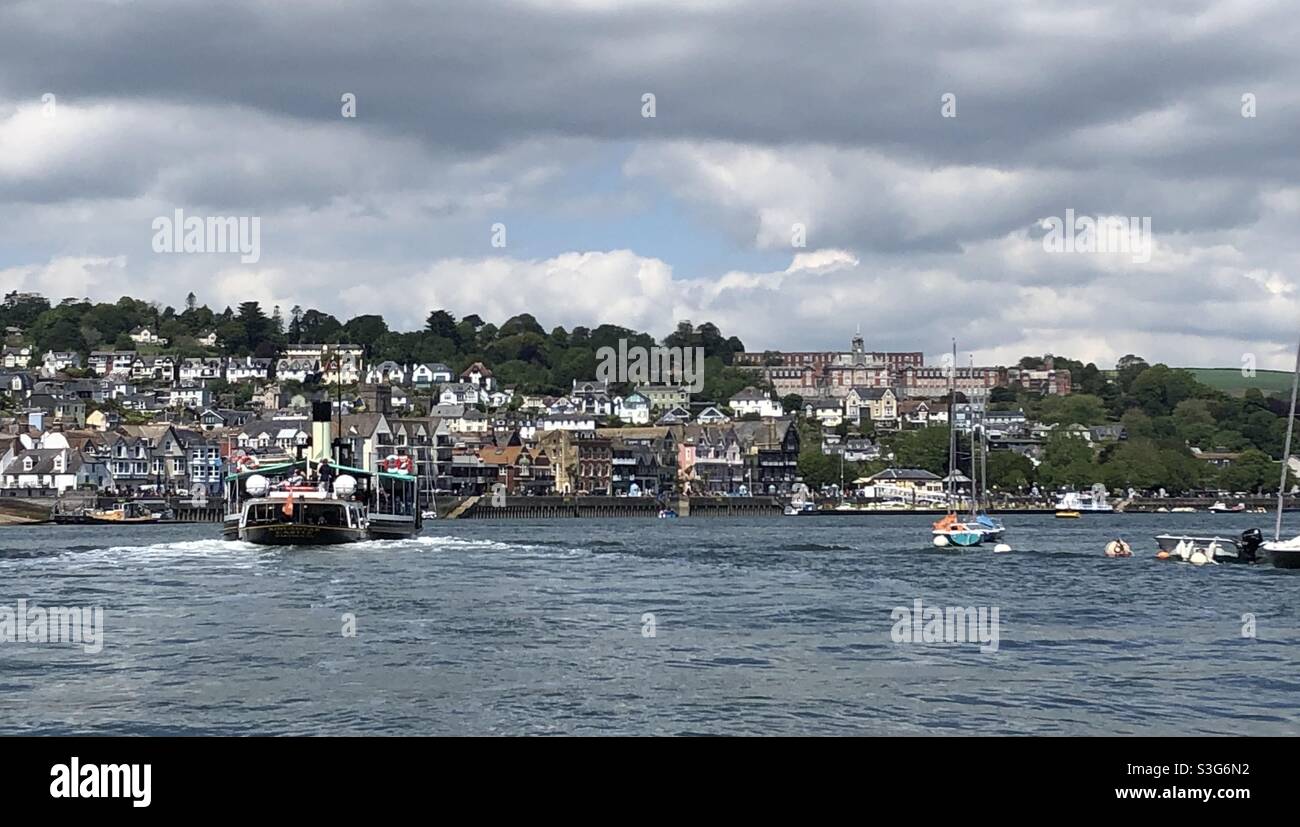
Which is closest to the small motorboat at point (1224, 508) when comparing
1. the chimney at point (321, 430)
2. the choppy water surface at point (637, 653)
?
Result: the chimney at point (321, 430)

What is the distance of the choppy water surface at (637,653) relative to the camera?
2364 centimetres

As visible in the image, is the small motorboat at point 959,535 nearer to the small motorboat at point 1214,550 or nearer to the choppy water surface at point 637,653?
the small motorboat at point 1214,550

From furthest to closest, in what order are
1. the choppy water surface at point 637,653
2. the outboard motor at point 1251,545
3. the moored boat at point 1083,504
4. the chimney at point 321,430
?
the moored boat at point 1083,504, the chimney at point 321,430, the outboard motor at point 1251,545, the choppy water surface at point 637,653

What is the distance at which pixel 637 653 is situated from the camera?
102 feet

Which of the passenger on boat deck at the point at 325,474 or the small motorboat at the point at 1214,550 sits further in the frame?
the passenger on boat deck at the point at 325,474

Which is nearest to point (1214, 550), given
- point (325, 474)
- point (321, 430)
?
point (325, 474)

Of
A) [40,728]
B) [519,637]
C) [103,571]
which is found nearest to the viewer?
[40,728]

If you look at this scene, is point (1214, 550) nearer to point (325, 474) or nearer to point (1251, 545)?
point (1251, 545)
